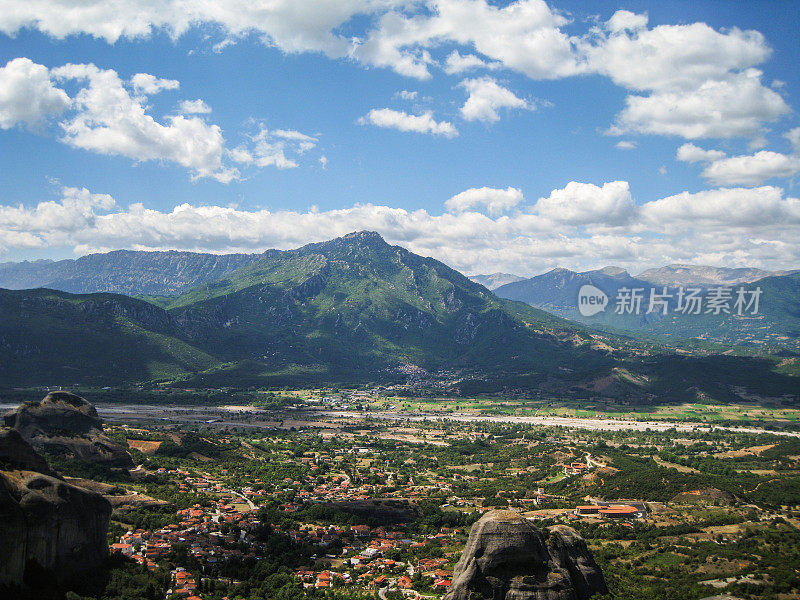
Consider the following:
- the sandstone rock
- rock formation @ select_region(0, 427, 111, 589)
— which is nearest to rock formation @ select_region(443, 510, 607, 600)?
rock formation @ select_region(0, 427, 111, 589)

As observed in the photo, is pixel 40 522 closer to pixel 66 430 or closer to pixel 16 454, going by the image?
pixel 16 454

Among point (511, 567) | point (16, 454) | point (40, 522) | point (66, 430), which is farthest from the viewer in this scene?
point (66, 430)

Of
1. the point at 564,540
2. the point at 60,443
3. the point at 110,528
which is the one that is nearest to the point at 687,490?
the point at 564,540

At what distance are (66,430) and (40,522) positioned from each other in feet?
187

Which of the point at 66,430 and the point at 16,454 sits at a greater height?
the point at 16,454

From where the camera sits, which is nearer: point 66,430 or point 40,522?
point 40,522

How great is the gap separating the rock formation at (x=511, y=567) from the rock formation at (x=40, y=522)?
29.3m

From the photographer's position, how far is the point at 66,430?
3627 inches

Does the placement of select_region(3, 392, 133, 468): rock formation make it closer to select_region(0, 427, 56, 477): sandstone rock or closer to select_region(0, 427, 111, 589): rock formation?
select_region(0, 427, 56, 477): sandstone rock

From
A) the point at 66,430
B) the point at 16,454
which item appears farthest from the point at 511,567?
the point at 66,430

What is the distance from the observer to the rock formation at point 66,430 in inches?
3428

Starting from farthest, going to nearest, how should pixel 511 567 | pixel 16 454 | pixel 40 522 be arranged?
1. pixel 16 454
2. pixel 40 522
3. pixel 511 567

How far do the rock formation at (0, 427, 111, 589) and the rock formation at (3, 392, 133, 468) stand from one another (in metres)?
37.9

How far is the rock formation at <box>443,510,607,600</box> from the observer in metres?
40.6
